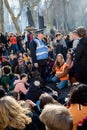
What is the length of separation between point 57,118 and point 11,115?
2.36 ft

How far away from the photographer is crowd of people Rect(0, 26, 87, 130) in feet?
12.2

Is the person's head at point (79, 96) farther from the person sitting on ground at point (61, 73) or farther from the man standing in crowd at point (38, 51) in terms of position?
the person sitting on ground at point (61, 73)

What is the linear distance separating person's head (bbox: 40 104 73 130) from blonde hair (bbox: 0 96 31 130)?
511mm

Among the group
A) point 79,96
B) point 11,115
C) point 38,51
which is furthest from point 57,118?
point 38,51

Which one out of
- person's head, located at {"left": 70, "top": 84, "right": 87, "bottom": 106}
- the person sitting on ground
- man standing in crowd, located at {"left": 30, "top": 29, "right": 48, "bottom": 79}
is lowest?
the person sitting on ground

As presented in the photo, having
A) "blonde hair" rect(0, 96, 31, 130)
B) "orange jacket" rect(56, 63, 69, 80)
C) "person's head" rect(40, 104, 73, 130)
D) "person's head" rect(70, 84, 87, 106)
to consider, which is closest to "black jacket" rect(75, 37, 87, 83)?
"orange jacket" rect(56, 63, 69, 80)

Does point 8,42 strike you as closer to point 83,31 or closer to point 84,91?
point 83,31

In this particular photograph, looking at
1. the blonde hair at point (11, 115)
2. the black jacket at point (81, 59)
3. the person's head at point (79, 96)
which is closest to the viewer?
the blonde hair at point (11, 115)

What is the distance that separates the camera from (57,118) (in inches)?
138

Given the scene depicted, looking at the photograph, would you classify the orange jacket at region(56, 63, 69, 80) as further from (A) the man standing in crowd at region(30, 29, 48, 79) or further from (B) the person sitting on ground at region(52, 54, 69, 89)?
(A) the man standing in crowd at region(30, 29, 48, 79)

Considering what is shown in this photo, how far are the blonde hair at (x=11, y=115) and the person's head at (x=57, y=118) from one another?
0.51 metres

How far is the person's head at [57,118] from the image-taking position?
3.48 metres

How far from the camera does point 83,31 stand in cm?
777

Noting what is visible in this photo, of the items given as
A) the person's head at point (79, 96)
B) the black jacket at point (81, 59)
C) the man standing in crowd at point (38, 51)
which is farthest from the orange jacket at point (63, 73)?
the person's head at point (79, 96)
